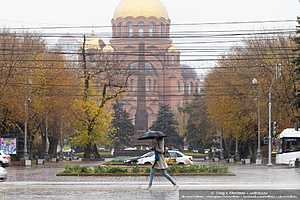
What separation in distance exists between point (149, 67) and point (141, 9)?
10882mm

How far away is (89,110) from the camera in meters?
69.1

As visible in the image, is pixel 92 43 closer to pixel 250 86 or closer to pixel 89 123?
pixel 89 123

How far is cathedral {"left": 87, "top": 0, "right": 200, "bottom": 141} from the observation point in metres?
117

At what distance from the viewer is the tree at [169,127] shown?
11312 centimetres

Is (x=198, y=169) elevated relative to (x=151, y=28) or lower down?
lower down

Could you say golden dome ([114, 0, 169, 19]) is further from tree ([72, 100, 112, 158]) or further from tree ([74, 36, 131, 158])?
tree ([72, 100, 112, 158])

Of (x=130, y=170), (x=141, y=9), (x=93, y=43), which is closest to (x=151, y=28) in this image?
(x=141, y=9)

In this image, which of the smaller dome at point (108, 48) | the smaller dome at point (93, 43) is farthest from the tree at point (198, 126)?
the smaller dome at point (93, 43)

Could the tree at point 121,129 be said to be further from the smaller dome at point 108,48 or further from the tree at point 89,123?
the tree at point 89,123

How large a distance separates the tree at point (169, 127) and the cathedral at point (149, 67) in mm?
6894

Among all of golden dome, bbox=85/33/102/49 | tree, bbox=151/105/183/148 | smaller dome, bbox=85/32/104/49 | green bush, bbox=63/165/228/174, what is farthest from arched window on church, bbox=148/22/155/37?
green bush, bbox=63/165/228/174

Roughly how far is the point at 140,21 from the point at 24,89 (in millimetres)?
73379

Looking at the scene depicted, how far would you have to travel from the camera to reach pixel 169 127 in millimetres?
113312

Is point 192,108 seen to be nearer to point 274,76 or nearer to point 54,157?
point 54,157
